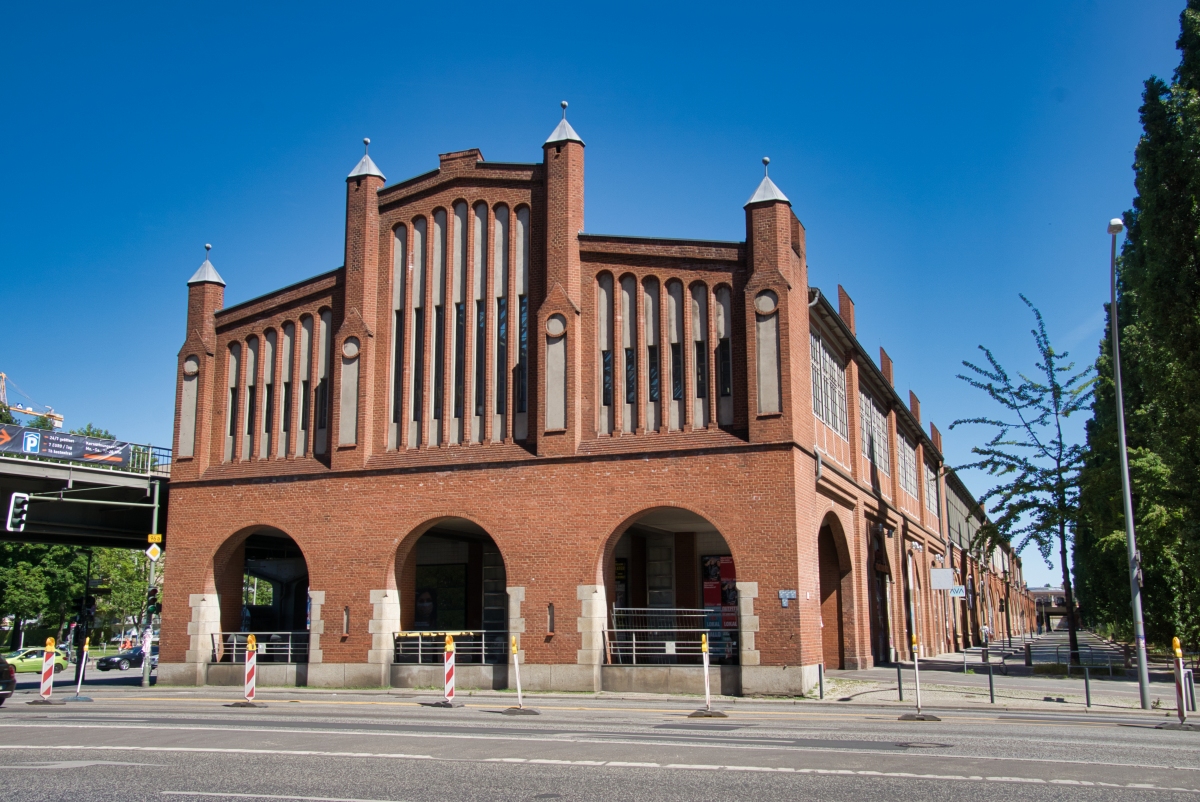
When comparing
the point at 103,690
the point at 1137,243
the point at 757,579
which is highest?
the point at 1137,243

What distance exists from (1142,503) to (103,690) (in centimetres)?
3053

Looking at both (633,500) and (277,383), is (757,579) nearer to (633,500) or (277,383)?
(633,500)

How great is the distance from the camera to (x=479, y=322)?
2716cm

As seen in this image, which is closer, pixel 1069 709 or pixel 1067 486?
pixel 1069 709

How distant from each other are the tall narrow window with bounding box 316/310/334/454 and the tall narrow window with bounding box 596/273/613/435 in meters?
8.18

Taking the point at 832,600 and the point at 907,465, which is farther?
the point at 907,465

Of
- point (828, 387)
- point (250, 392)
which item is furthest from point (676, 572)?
point (250, 392)

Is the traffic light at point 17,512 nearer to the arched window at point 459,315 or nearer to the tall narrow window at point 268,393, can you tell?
the tall narrow window at point 268,393

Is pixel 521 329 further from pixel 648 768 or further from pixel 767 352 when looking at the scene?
pixel 648 768

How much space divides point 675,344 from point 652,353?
64 centimetres

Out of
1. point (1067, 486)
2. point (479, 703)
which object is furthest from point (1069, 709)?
point (1067, 486)

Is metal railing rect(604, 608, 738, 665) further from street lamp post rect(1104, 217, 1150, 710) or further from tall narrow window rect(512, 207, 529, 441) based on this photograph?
street lamp post rect(1104, 217, 1150, 710)

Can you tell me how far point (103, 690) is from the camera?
92.2ft

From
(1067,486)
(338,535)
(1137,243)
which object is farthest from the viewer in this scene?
(1137,243)
